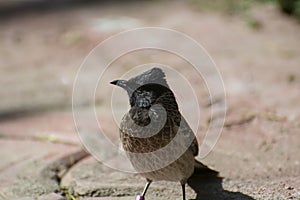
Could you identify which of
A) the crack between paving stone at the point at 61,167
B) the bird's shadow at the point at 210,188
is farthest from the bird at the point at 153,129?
the crack between paving stone at the point at 61,167

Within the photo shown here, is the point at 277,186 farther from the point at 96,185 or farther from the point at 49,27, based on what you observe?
the point at 49,27

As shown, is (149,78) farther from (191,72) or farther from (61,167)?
(191,72)

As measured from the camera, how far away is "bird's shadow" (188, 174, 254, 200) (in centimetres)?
429

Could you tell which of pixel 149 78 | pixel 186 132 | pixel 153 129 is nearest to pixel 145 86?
pixel 149 78

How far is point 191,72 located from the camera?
22.4 feet

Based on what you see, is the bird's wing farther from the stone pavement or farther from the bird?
the stone pavement

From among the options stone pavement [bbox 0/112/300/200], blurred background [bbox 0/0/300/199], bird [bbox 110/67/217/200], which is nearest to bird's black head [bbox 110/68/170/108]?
bird [bbox 110/67/217/200]

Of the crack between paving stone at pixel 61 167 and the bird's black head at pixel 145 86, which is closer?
the bird's black head at pixel 145 86

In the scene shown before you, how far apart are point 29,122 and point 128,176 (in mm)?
1663

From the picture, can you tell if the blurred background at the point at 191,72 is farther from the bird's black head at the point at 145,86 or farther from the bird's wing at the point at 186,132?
the bird's black head at the point at 145,86

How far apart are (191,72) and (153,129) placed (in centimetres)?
297

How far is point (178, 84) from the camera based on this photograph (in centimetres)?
645

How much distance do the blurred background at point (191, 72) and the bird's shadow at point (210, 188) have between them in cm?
9

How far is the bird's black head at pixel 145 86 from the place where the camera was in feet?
12.7
